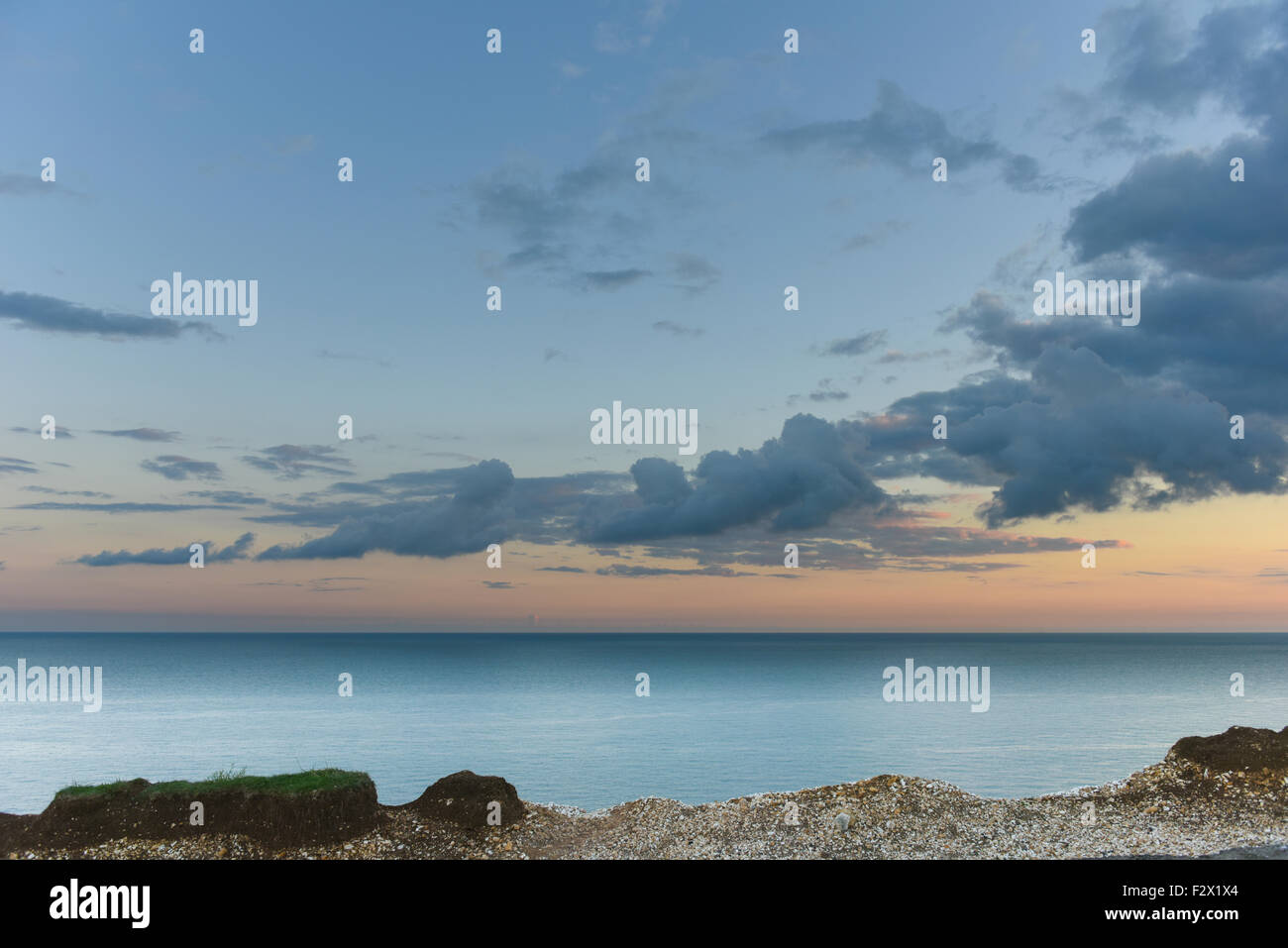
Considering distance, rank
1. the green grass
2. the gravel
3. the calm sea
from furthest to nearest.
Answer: the calm sea → the green grass → the gravel

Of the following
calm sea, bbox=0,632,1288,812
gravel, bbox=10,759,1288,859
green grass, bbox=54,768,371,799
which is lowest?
calm sea, bbox=0,632,1288,812

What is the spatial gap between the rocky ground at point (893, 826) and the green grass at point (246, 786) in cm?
122

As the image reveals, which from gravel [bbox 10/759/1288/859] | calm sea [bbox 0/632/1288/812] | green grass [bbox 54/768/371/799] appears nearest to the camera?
gravel [bbox 10/759/1288/859]

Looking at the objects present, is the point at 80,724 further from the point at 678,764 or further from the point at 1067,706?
the point at 1067,706

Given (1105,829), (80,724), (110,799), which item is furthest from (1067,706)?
(80,724)

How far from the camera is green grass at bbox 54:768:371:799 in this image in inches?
816

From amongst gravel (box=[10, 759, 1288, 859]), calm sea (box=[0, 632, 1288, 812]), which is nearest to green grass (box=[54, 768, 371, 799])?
gravel (box=[10, 759, 1288, 859])

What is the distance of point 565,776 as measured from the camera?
133 ft

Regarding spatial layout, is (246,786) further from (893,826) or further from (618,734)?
(618,734)

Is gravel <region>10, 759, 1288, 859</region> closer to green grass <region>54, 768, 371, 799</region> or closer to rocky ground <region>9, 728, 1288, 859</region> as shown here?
rocky ground <region>9, 728, 1288, 859</region>

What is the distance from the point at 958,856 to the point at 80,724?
228 feet

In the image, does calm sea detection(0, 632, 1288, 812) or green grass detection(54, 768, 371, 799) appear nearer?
green grass detection(54, 768, 371, 799)

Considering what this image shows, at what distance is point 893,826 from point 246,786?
1701 cm

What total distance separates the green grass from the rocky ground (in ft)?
3.99
